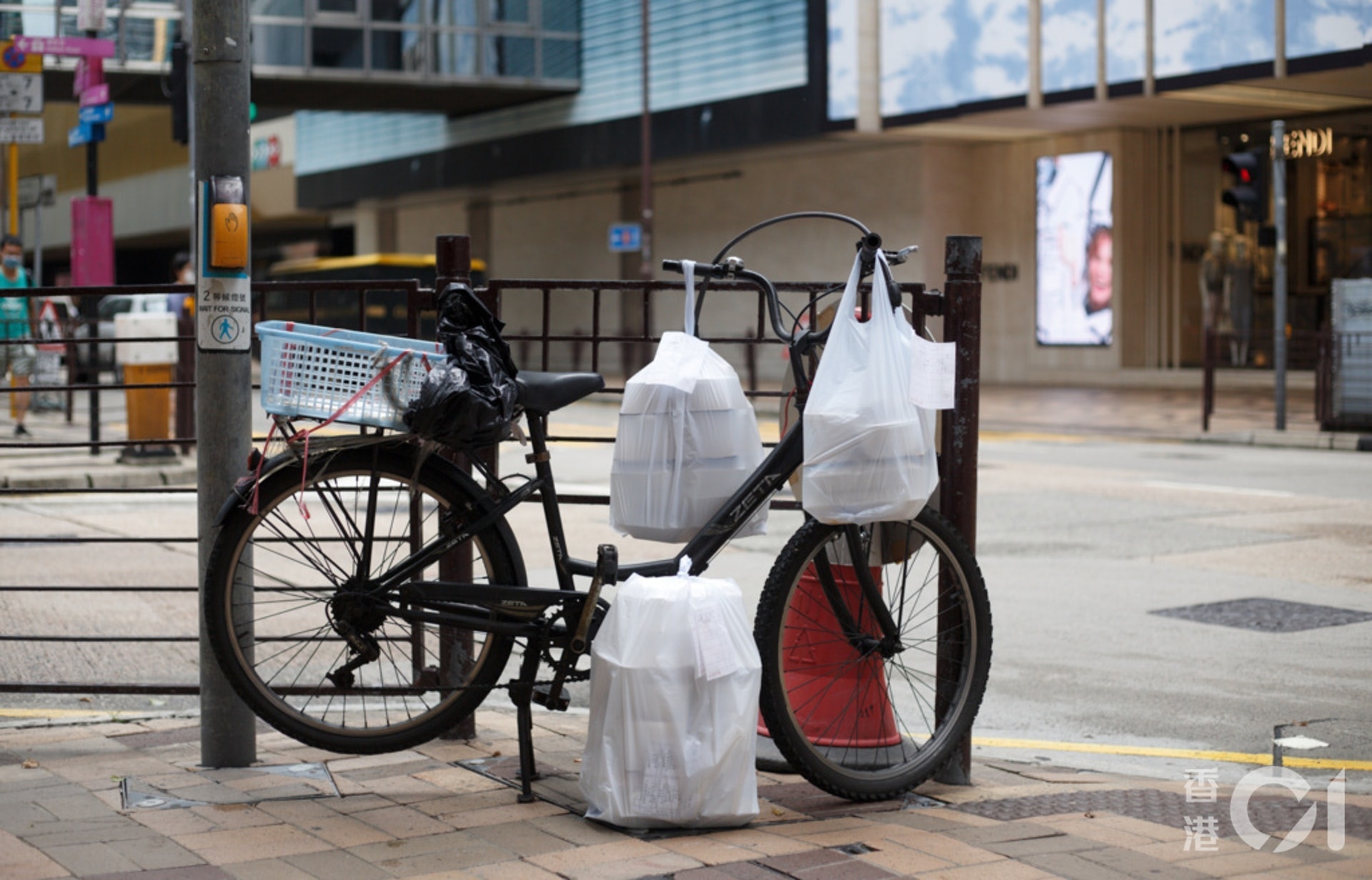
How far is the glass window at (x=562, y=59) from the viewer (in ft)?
124

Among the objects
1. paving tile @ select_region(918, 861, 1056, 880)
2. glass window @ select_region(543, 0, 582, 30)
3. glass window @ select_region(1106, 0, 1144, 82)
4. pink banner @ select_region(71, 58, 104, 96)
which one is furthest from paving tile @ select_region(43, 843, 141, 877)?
glass window @ select_region(543, 0, 582, 30)

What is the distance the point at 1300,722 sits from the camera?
233 inches

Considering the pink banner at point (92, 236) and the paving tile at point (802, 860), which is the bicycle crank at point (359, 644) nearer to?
the paving tile at point (802, 860)

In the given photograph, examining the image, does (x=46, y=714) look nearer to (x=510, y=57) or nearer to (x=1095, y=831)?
(x=1095, y=831)

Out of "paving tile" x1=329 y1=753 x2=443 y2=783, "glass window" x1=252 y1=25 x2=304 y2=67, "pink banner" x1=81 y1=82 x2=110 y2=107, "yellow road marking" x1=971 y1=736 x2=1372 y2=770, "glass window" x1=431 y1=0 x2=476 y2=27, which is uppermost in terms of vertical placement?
"glass window" x1=431 y1=0 x2=476 y2=27

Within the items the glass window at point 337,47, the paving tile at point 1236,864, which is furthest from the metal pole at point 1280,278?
the glass window at point 337,47

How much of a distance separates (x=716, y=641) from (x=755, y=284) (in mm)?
1211

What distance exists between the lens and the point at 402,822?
416 centimetres

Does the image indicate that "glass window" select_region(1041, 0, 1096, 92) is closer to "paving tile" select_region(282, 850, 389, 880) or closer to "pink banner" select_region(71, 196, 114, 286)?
"pink banner" select_region(71, 196, 114, 286)

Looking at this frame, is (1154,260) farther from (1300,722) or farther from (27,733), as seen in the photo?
(27,733)

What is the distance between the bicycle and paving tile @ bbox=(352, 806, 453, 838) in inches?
10.0

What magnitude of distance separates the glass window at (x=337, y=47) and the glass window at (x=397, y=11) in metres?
0.97

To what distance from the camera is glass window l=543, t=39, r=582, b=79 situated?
124ft

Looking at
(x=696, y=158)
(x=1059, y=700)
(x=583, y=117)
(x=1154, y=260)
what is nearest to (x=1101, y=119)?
(x=1154, y=260)
